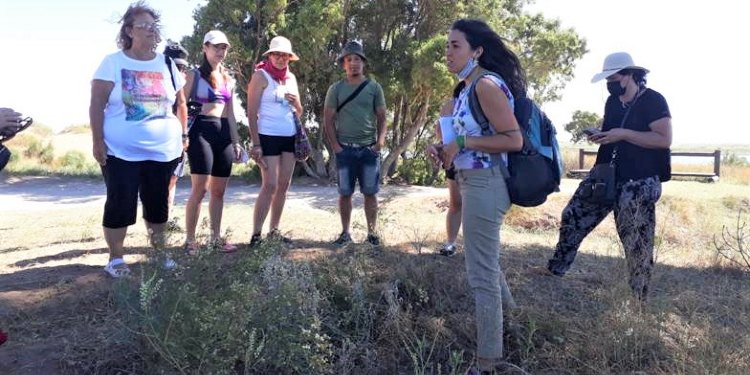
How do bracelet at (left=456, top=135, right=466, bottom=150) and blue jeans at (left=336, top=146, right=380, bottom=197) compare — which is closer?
bracelet at (left=456, top=135, right=466, bottom=150)

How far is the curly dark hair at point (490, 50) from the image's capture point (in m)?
3.04

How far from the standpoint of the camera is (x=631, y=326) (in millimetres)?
3328

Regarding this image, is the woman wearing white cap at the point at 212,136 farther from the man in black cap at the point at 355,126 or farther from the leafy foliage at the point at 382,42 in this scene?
the leafy foliage at the point at 382,42

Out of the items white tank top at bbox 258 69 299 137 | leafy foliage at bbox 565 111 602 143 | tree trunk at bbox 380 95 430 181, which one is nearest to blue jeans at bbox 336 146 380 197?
white tank top at bbox 258 69 299 137

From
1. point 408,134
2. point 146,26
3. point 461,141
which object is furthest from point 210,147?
point 408,134

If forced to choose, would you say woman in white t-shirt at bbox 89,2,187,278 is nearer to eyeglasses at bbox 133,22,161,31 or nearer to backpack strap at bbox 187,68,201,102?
eyeglasses at bbox 133,22,161,31

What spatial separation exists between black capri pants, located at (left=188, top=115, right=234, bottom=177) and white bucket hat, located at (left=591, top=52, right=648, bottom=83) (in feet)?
9.80

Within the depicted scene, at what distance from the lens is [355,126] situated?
210 inches

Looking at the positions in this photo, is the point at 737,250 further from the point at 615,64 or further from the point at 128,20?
the point at 128,20

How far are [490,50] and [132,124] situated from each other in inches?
98.3

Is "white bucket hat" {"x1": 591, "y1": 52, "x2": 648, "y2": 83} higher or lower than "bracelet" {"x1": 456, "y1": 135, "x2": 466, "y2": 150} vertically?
higher

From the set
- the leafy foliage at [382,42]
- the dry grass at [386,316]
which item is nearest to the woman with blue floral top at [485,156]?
the dry grass at [386,316]

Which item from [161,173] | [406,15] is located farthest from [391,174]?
[161,173]

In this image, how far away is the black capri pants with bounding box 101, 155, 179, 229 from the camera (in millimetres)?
4117
